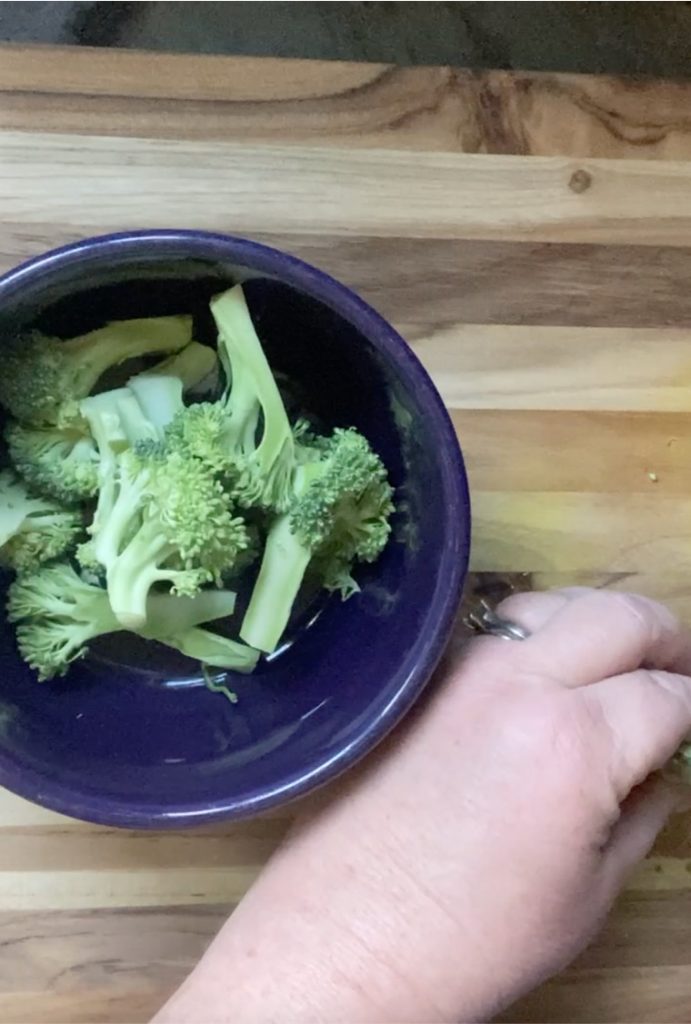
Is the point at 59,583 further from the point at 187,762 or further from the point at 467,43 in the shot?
the point at 467,43

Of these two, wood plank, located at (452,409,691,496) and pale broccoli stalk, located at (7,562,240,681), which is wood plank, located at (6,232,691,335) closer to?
wood plank, located at (452,409,691,496)

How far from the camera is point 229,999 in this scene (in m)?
0.66

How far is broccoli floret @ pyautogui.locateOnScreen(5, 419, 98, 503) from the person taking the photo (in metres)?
→ 0.68

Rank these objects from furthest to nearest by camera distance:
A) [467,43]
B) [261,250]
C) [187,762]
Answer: [467,43]
[187,762]
[261,250]

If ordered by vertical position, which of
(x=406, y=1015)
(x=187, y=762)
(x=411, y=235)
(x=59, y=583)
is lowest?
(x=406, y=1015)

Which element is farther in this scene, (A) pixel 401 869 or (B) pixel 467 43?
(B) pixel 467 43

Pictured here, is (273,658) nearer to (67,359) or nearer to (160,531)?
(160,531)

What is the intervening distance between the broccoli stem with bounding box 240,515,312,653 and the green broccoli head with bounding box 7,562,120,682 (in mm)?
90

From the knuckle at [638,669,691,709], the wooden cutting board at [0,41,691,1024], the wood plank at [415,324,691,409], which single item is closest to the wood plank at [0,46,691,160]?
the wooden cutting board at [0,41,691,1024]

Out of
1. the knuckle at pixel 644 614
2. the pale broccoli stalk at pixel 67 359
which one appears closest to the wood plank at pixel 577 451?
the knuckle at pixel 644 614

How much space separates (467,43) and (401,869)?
0.64 metres

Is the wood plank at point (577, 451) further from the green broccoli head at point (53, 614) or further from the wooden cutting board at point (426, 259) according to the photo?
the green broccoli head at point (53, 614)

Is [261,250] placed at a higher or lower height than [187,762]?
higher

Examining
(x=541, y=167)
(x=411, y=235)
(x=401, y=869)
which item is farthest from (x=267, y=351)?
(x=401, y=869)
